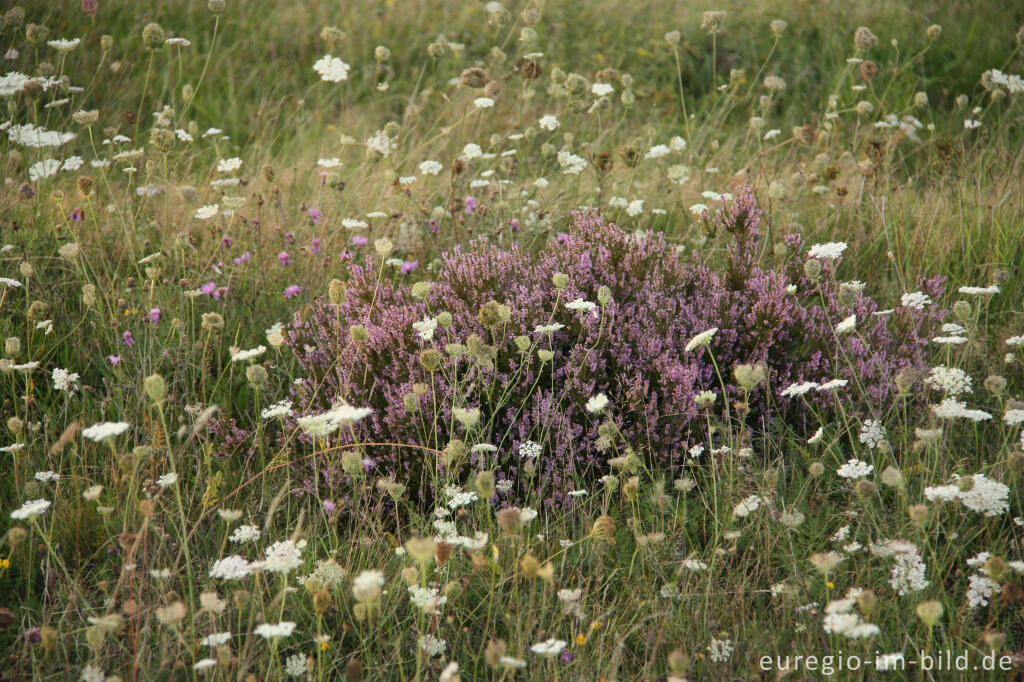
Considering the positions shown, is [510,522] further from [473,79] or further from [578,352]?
[473,79]

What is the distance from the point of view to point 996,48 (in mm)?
7016

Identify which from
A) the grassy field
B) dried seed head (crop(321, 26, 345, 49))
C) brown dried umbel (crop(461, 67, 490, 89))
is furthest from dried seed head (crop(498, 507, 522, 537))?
dried seed head (crop(321, 26, 345, 49))

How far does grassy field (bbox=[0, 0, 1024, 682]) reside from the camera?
6.17ft

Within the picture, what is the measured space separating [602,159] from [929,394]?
1.54m

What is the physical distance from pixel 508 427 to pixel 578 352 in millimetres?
328

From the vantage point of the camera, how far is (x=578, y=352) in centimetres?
260

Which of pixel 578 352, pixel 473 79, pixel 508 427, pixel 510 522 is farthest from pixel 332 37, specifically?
pixel 510 522

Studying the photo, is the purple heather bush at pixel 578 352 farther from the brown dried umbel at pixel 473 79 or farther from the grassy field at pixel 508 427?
the brown dried umbel at pixel 473 79

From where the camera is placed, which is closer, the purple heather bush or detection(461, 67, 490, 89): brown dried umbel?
the purple heather bush

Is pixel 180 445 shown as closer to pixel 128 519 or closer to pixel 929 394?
pixel 128 519

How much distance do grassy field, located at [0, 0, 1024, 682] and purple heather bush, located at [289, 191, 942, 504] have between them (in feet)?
0.05

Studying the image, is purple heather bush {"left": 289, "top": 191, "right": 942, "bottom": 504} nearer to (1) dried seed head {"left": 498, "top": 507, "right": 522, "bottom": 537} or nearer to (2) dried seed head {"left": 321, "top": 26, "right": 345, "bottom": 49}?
(1) dried seed head {"left": 498, "top": 507, "right": 522, "bottom": 537}

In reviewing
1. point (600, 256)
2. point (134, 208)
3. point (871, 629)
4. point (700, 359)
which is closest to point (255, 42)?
point (134, 208)

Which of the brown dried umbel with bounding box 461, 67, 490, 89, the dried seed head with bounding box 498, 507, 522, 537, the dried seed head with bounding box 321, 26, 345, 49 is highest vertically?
the dried seed head with bounding box 321, 26, 345, 49
